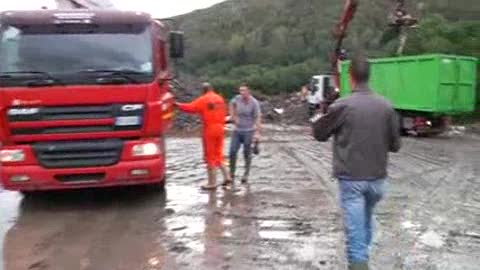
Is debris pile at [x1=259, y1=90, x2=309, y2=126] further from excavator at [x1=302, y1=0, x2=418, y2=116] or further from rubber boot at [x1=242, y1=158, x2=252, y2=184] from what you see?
rubber boot at [x1=242, y1=158, x2=252, y2=184]

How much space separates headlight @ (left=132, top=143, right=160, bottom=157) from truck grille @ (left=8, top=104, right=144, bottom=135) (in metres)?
0.27

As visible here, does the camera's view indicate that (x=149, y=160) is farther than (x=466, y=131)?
No

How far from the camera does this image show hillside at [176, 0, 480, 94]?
57.1 meters

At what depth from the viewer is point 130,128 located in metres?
10.3

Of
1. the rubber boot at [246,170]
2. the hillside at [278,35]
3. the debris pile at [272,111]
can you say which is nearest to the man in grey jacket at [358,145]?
the rubber boot at [246,170]

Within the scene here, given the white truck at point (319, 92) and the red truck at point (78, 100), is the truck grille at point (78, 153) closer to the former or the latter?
the red truck at point (78, 100)

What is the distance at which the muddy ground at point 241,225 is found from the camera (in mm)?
7660

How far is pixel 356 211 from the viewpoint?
6129mm

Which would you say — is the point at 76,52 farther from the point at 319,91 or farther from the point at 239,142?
the point at 319,91

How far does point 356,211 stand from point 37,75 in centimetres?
555

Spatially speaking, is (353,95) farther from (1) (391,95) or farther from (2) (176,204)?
(1) (391,95)


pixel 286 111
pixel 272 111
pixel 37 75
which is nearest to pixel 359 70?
pixel 37 75

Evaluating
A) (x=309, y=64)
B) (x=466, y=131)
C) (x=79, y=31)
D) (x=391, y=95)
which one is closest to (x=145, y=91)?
(x=79, y=31)

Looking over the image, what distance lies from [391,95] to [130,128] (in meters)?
19.5
